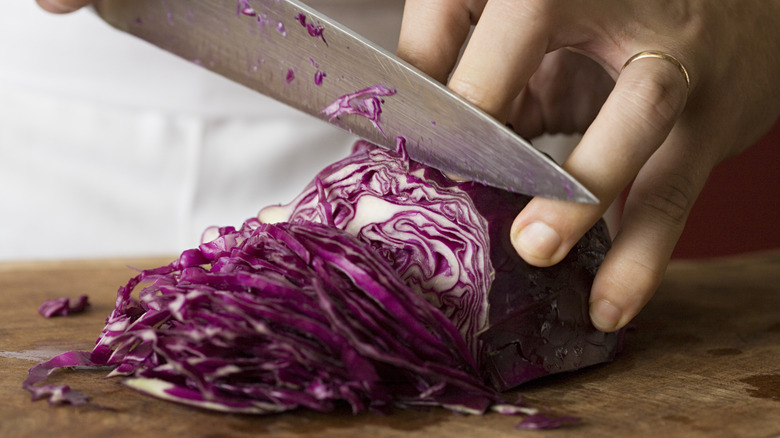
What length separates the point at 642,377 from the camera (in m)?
1.86

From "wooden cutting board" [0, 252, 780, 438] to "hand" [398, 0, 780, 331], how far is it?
0.71ft

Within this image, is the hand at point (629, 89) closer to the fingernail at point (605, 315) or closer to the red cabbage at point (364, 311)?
the fingernail at point (605, 315)

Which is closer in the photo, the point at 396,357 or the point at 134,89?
the point at 396,357

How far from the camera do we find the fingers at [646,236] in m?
1.81

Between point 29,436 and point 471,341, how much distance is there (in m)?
0.87

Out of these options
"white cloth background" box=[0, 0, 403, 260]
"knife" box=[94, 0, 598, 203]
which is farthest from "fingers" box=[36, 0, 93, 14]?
"white cloth background" box=[0, 0, 403, 260]

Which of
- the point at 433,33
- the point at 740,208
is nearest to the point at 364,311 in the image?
the point at 433,33

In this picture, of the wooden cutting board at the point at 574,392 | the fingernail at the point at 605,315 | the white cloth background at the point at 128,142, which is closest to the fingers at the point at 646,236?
the fingernail at the point at 605,315

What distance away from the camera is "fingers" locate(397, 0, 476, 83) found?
1.78 meters

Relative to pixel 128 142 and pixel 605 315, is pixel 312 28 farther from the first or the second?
pixel 128 142

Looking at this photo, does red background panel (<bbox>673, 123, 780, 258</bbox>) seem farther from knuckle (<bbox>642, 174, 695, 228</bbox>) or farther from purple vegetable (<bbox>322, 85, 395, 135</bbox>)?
purple vegetable (<bbox>322, 85, 395, 135</bbox>)

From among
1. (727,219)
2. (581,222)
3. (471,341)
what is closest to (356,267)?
(471,341)

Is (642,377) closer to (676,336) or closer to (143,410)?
(676,336)

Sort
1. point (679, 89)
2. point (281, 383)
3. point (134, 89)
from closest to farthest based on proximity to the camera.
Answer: point (281, 383)
point (679, 89)
point (134, 89)
